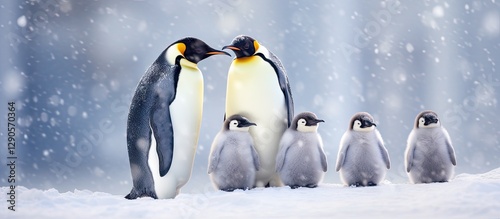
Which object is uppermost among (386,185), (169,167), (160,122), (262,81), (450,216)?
(262,81)

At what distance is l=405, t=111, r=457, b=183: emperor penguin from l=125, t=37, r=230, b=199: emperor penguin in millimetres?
1368

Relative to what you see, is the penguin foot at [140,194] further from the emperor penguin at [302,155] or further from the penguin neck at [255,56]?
the penguin neck at [255,56]

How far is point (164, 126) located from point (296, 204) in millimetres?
947

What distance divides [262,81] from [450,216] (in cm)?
162

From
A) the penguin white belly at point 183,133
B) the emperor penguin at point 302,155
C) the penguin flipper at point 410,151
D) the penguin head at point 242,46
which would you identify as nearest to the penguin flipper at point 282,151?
the emperor penguin at point 302,155

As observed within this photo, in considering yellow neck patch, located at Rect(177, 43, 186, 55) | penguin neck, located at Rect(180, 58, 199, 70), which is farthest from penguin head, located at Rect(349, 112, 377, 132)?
yellow neck patch, located at Rect(177, 43, 186, 55)

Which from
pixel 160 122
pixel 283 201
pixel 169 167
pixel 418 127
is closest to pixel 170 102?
pixel 160 122

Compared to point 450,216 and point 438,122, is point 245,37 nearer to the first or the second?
point 438,122

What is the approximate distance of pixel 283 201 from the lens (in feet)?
10.1

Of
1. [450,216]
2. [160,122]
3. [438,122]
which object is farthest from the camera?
[438,122]

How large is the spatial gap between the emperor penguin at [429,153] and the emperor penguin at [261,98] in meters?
0.83

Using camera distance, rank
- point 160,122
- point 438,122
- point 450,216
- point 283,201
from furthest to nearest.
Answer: point 438,122 < point 160,122 < point 283,201 < point 450,216

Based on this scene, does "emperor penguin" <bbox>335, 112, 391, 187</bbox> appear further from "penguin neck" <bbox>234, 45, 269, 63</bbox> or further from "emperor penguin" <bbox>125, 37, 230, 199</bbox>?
"emperor penguin" <bbox>125, 37, 230, 199</bbox>

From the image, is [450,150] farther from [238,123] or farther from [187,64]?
[187,64]
